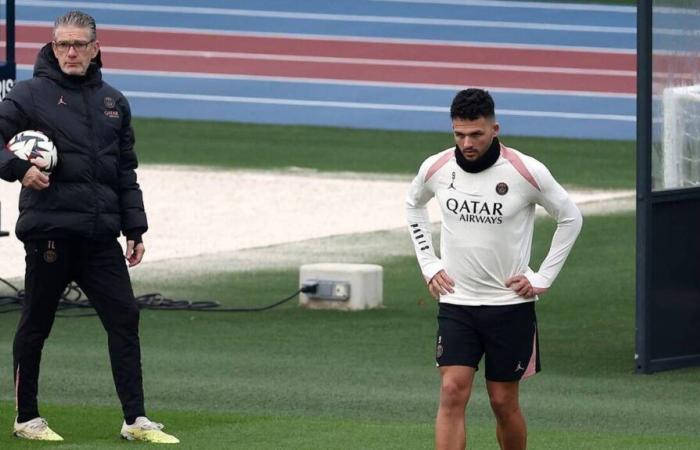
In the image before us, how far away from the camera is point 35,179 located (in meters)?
9.24

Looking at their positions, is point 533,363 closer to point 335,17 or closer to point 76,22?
point 76,22

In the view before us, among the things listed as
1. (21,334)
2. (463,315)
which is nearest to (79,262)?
(21,334)

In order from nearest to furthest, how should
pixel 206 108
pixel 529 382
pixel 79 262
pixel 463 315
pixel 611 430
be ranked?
1. pixel 463 315
2. pixel 79 262
3. pixel 611 430
4. pixel 529 382
5. pixel 206 108

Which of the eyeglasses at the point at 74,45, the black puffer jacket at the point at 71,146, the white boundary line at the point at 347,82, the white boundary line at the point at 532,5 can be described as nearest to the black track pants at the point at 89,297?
the black puffer jacket at the point at 71,146

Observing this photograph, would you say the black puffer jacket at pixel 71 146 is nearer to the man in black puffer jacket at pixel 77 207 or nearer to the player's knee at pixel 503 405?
the man in black puffer jacket at pixel 77 207

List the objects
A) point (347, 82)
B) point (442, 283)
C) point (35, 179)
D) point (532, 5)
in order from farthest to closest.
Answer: point (532, 5)
point (347, 82)
point (35, 179)
point (442, 283)

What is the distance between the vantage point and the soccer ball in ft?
30.5

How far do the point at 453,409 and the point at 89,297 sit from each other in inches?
81.8

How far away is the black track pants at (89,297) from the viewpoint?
379 inches

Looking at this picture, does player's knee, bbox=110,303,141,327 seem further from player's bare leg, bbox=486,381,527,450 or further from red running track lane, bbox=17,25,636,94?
red running track lane, bbox=17,25,636,94

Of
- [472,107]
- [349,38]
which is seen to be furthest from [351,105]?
[472,107]

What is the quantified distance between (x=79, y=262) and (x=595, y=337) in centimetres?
502

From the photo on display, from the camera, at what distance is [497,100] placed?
28109 mm

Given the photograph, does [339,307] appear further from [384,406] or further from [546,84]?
[546,84]
